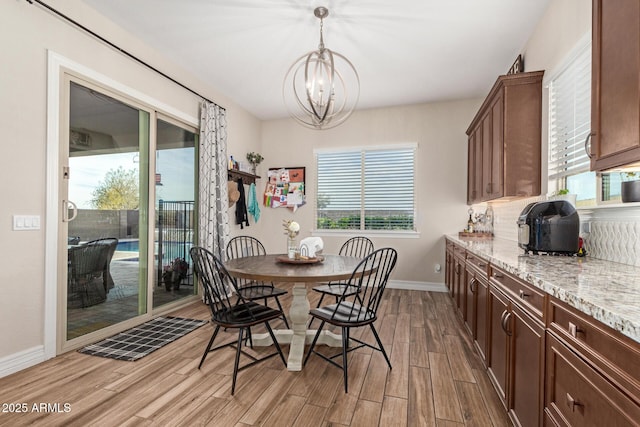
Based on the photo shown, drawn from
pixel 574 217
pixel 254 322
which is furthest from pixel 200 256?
pixel 574 217

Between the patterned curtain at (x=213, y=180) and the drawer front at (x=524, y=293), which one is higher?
the patterned curtain at (x=213, y=180)

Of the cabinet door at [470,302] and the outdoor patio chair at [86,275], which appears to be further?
the outdoor patio chair at [86,275]

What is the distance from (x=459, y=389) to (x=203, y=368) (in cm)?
182

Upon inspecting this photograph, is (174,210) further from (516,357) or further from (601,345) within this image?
(601,345)

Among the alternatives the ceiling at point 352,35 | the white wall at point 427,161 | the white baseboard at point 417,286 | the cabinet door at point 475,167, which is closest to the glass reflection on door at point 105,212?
the ceiling at point 352,35

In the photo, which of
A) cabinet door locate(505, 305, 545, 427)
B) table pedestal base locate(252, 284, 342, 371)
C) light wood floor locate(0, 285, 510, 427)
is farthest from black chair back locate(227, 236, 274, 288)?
cabinet door locate(505, 305, 545, 427)

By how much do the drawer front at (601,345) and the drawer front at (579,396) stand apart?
0.04m

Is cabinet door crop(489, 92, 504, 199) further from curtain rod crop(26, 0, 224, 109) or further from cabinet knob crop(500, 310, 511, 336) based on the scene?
curtain rod crop(26, 0, 224, 109)

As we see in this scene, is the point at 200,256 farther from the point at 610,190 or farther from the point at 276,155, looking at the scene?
the point at 276,155

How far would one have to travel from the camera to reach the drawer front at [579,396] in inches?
32.9

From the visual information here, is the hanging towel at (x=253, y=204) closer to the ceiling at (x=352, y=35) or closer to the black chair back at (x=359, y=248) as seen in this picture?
the black chair back at (x=359, y=248)

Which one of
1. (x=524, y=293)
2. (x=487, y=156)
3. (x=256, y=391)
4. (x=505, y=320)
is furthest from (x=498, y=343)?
(x=487, y=156)

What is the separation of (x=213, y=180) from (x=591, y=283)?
3.85 metres

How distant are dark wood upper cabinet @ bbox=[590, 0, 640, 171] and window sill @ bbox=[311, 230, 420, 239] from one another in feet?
11.3
